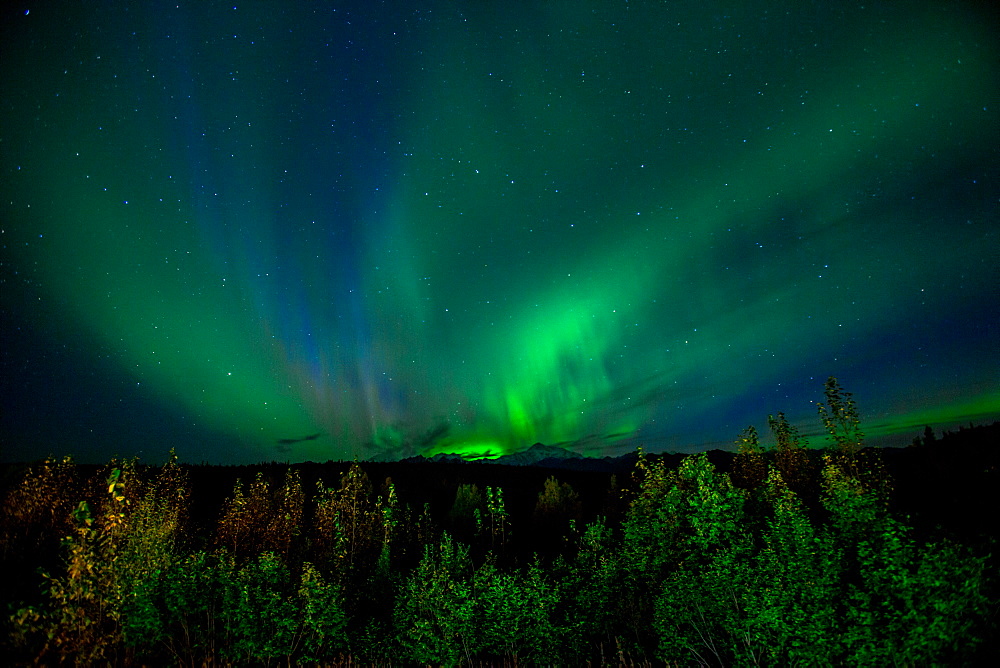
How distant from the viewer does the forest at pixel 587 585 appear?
34.3ft

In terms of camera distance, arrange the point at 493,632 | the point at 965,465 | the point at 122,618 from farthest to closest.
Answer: the point at 965,465
the point at 493,632
the point at 122,618

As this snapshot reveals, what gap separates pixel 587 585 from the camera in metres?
20.8

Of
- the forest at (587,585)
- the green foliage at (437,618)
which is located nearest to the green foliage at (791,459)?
the forest at (587,585)

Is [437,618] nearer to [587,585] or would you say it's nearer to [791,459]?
[587,585]

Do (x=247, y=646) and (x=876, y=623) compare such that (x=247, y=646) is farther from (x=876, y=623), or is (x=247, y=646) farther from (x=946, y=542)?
(x=946, y=542)

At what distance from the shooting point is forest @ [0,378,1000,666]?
10.5 meters

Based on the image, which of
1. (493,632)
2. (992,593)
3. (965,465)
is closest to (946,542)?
(992,593)

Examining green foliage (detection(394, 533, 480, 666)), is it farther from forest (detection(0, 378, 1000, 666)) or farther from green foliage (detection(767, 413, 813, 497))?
green foliage (detection(767, 413, 813, 497))

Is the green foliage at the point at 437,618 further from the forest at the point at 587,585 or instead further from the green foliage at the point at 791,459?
the green foliage at the point at 791,459

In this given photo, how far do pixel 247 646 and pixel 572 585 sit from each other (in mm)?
13206

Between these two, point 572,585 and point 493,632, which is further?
point 572,585

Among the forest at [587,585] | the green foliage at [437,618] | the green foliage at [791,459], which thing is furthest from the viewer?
the green foliage at [791,459]

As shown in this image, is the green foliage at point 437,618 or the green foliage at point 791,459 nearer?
the green foliage at point 437,618

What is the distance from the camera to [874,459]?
2550 cm
